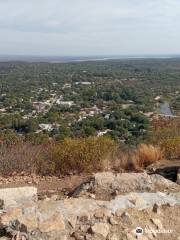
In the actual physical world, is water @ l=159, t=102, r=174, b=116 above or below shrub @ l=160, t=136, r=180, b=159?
below

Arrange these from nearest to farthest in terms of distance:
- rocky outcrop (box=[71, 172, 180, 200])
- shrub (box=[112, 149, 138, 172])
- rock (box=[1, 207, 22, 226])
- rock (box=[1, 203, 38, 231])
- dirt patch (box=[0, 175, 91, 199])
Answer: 1. rock (box=[1, 203, 38, 231])
2. rock (box=[1, 207, 22, 226])
3. rocky outcrop (box=[71, 172, 180, 200])
4. dirt patch (box=[0, 175, 91, 199])
5. shrub (box=[112, 149, 138, 172])

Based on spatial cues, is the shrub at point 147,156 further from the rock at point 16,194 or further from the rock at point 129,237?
the rock at point 129,237

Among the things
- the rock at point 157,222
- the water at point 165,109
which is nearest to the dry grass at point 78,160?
the rock at point 157,222

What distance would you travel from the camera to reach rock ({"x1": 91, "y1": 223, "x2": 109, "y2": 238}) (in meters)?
4.14

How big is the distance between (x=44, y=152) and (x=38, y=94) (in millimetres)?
49101

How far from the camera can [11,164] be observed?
25.1ft

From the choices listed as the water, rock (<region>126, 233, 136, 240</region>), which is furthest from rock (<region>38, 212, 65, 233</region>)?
the water

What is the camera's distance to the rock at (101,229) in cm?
414

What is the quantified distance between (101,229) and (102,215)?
0.23 meters

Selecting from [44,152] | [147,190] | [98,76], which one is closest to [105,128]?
[44,152]

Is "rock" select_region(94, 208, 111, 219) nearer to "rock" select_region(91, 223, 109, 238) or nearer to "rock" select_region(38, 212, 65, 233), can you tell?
"rock" select_region(91, 223, 109, 238)

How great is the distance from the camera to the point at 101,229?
4.17m

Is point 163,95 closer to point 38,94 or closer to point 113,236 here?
point 38,94

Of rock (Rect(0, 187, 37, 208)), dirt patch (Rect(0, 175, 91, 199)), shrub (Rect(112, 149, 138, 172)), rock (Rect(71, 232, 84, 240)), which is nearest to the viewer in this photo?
rock (Rect(71, 232, 84, 240))
